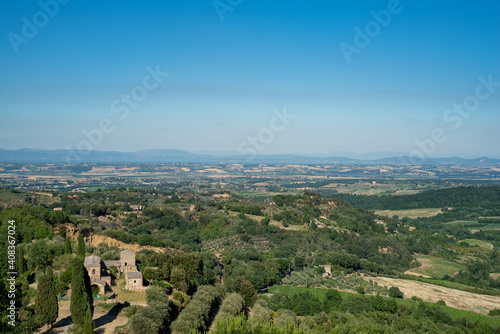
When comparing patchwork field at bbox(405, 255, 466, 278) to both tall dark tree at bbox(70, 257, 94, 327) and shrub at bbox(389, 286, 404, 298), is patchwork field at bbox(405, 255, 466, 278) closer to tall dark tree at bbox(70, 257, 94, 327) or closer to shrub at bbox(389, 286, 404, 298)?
shrub at bbox(389, 286, 404, 298)

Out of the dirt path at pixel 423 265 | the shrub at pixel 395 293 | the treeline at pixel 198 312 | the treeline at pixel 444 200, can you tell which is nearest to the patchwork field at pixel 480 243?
the dirt path at pixel 423 265

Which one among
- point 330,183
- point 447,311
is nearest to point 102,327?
point 447,311

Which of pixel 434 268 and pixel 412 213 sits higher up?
pixel 412 213

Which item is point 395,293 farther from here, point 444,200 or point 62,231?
point 444,200

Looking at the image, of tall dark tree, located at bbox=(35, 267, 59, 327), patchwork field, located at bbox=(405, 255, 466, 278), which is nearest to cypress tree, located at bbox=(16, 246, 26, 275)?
tall dark tree, located at bbox=(35, 267, 59, 327)

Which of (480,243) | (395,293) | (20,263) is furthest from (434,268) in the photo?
(20,263)
